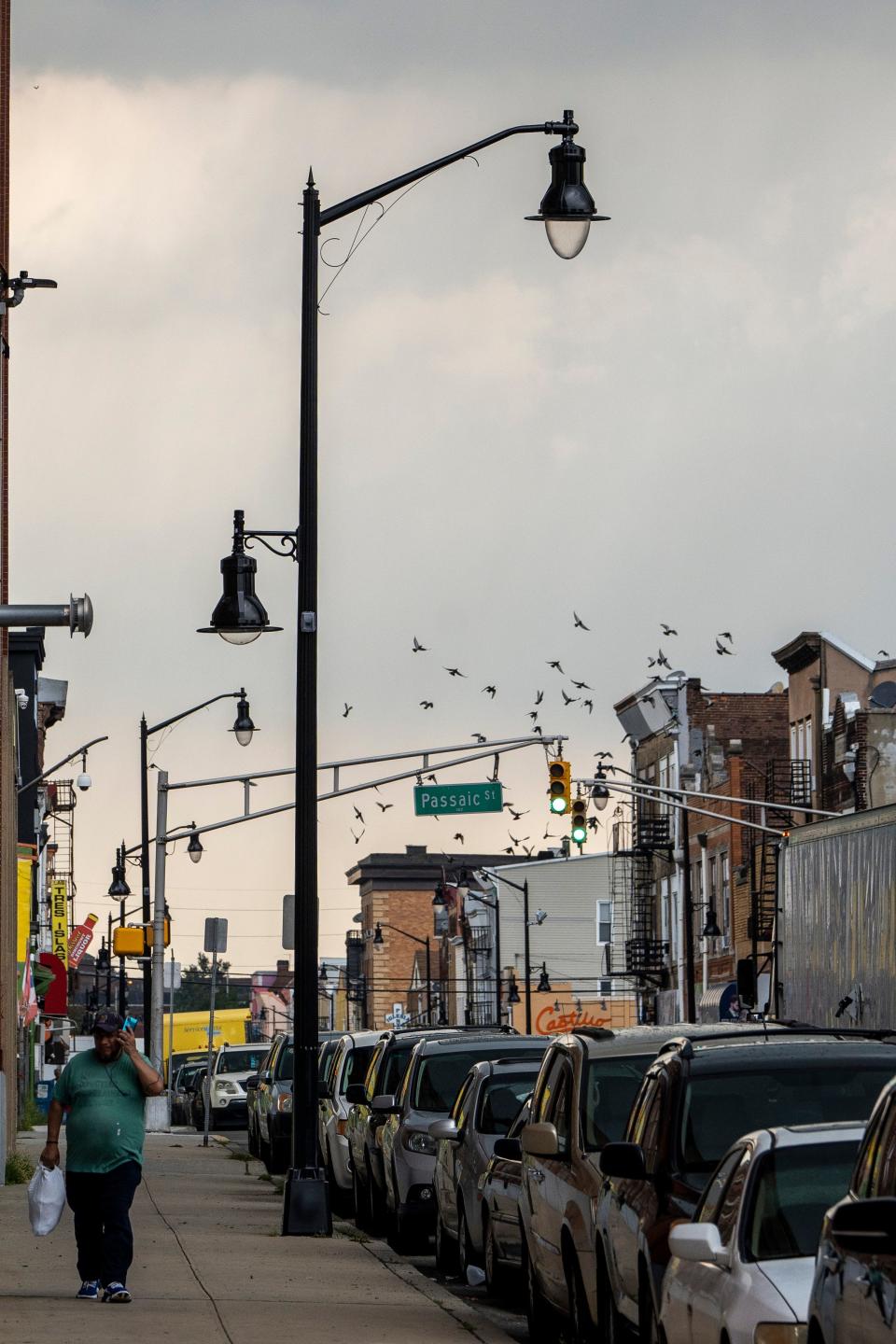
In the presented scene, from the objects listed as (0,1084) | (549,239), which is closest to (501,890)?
(0,1084)

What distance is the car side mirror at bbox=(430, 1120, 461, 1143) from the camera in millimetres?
16938

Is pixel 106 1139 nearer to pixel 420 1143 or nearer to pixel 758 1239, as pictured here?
pixel 420 1143

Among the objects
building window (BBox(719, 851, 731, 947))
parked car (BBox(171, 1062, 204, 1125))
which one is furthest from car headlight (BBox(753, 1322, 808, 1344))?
building window (BBox(719, 851, 731, 947))

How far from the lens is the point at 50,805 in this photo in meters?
92.8

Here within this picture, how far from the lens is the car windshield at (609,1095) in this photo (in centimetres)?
1305

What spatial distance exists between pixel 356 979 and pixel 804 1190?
142 metres

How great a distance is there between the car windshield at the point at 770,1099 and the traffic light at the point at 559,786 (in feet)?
91.8

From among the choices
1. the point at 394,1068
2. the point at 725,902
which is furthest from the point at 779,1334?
the point at 725,902

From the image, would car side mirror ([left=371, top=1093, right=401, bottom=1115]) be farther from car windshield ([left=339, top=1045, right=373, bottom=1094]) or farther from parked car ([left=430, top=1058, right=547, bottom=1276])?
car windshield ([left=339, top=1045, right=373, bottom=1094])

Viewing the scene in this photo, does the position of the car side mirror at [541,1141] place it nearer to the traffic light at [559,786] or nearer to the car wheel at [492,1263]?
the car wheel at [492,1263]

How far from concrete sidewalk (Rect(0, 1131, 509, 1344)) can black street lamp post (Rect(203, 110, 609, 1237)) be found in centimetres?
60

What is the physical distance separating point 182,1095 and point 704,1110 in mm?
54421

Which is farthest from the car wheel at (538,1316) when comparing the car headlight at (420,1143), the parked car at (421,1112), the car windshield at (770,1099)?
the car headlight at (420,1143)

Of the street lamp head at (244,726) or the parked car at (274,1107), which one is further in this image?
the street lamp head at (244,726)
